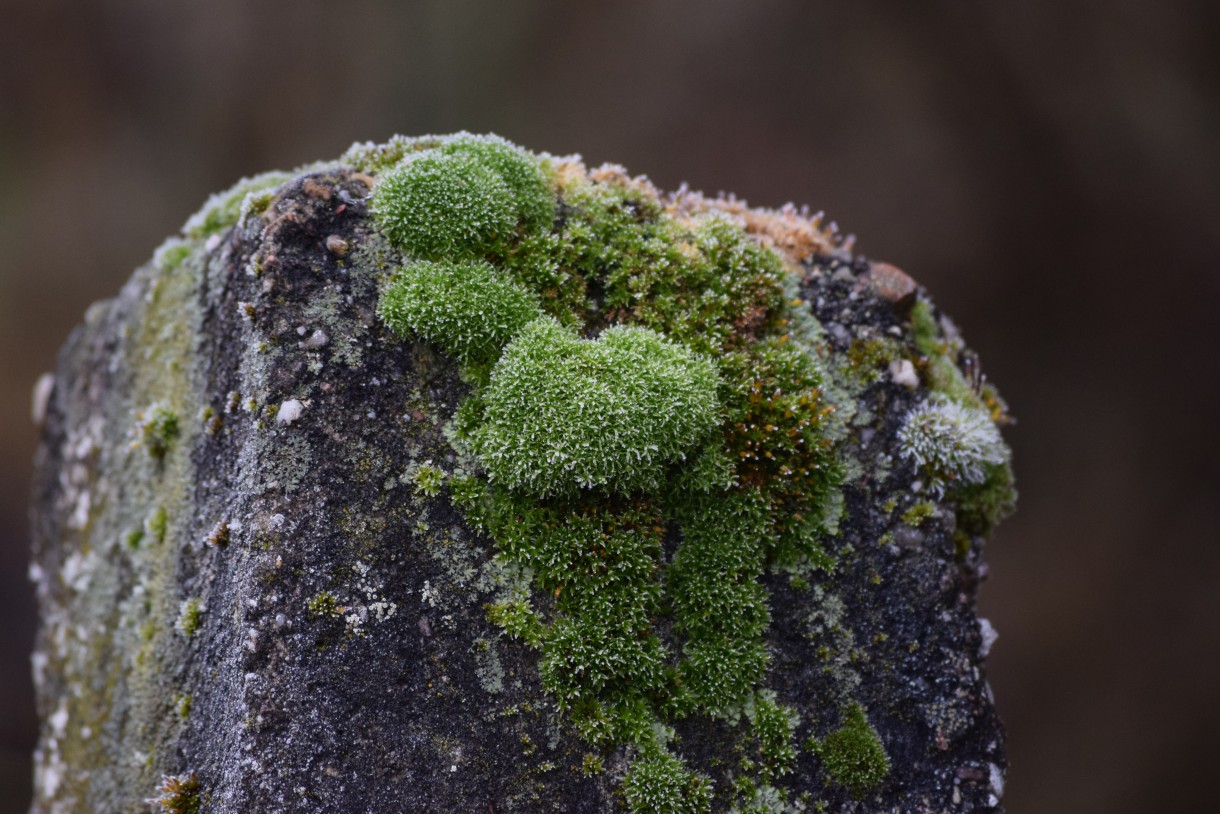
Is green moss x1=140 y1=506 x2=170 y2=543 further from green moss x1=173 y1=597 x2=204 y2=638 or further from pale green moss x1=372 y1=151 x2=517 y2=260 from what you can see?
pale green moss x1=372 y1=151 x2=517 y2=260

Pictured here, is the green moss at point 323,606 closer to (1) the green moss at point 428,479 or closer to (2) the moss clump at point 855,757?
(1) the green moss at point 428,479

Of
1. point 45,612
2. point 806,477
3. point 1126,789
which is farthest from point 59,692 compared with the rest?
point 1126,789

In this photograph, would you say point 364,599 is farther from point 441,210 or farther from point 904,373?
point 904,373

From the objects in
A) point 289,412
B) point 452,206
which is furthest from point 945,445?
point 289,412

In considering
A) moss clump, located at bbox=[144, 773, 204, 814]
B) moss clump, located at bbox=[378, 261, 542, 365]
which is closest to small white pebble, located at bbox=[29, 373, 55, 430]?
moss clump, located at bbox=[144, 773, 204, 814]

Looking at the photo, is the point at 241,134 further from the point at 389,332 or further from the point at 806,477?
the point at 806,477

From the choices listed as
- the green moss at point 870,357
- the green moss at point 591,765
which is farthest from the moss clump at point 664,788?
the green moss at point 870,357
